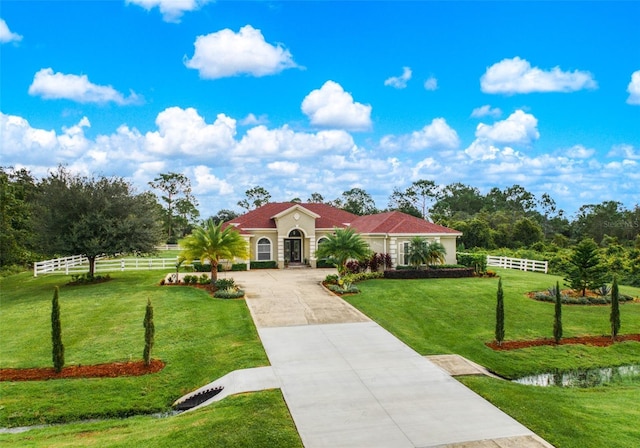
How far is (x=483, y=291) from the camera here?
23.2 m

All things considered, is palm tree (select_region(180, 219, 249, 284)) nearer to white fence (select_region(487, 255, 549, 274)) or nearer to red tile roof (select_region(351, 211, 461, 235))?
red tile roof (select_region(351, 211, 461, 235))

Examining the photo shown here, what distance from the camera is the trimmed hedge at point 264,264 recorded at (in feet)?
106

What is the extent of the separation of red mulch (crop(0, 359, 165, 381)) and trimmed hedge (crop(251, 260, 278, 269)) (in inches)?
771

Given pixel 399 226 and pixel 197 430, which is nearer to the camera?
pixel 197 430

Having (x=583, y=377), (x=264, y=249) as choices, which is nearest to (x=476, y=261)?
(x=264, y=249)

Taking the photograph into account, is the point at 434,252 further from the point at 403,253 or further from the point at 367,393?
the point at 367,393

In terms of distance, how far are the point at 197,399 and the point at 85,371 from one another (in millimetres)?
3760

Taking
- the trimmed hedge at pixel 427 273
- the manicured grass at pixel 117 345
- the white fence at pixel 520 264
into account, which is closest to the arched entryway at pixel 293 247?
the trimmed hedge at pixel 427 273

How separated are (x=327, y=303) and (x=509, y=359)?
8382 millimetres

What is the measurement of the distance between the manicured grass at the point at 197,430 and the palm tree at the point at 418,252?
63.3 ft

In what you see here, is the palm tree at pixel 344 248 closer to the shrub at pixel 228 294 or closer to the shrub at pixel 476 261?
the shrub at pixel 228 294

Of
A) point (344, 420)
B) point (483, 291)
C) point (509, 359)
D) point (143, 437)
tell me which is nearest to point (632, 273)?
point (483, 291)

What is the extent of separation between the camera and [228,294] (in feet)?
69.3

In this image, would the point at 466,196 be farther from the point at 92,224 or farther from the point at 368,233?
the point at 92,224
